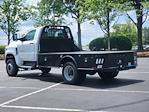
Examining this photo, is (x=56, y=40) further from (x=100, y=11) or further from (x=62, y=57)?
(x=100, y=11)

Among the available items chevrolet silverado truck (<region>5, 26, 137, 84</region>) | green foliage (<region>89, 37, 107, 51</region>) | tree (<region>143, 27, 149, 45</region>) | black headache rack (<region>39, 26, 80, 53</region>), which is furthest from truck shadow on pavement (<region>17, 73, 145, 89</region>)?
tree (<region>143, 27, 149, 45</region>)

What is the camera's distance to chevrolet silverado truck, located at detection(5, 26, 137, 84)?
13.6m

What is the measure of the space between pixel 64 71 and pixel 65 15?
A: 31.0 meters

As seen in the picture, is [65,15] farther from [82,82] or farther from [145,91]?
[145,91]

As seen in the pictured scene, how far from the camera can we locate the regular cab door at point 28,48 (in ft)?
53.7

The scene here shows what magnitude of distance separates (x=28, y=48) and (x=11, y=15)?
92.5 feet

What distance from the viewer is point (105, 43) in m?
41.9

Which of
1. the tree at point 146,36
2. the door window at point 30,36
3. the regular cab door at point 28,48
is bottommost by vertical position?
the regular cab door at point 28,48

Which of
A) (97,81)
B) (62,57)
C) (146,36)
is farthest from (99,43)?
(146,36)

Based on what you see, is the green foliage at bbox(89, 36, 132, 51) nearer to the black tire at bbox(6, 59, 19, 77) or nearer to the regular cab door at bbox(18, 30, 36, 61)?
the black tire at bbox(6, 59, 19, 77)

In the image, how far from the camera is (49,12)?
45.1m

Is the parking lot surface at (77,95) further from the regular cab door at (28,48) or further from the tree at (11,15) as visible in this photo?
the tree at (11,15)

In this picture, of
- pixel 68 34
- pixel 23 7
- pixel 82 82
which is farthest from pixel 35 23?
pixel 82 82

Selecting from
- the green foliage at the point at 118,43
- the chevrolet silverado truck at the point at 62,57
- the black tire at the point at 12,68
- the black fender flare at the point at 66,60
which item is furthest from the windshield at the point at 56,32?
the green foliage at the point at 118,43
